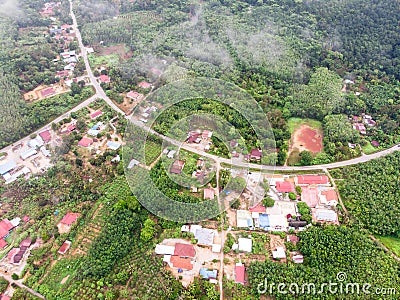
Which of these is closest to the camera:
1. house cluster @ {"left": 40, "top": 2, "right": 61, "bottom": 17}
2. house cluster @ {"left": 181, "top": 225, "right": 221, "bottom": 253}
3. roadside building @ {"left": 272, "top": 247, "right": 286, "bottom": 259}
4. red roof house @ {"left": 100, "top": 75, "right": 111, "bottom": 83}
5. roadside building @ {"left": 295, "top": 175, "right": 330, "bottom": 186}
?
roadside building @ {"left": 272, "top": 247, "right": 286, "bottom": 259}

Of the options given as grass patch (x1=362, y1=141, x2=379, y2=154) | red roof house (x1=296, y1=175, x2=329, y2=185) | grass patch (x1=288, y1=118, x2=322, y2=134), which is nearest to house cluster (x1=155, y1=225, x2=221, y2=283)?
red roof house (x1=296, y1=175, x2=329, y2=185)

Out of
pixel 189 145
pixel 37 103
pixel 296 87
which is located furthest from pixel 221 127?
pixel 37 103

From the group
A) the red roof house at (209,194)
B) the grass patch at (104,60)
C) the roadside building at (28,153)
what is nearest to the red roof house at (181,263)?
the red roof house at (209,194)

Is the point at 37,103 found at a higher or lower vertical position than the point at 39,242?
higher

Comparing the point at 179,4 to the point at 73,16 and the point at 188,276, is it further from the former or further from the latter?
the point at 188,276

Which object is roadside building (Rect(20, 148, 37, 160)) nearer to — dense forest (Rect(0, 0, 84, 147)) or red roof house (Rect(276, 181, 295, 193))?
dense forest (Rect(0, 0, 84, 147))

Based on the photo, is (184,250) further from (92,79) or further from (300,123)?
(92,79)

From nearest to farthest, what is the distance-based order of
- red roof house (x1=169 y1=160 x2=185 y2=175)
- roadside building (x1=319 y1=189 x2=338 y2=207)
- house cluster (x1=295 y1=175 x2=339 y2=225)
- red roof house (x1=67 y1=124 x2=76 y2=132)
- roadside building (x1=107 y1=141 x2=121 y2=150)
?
1. house cluster (x1=295 y1=175 x2=339 y2=225)
2. roadside building (x1=319 y1=189 x2=338 y2=207)
3. red roof house (x1=169 y1=160 x2=185 y2=175)
4. roadside building (x1=107 y1=141 x2=121 y2=150)
5. red roof house (x1=67 y1=124 x2=76 y2=132)

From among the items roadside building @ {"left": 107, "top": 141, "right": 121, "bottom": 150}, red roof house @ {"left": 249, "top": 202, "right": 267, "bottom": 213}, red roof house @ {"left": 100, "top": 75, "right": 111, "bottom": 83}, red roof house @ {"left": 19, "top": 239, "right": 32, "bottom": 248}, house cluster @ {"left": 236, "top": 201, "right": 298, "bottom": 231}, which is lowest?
red roof house @ {"left": 19, "top": 239, "right": 32, "bottom": 248}
